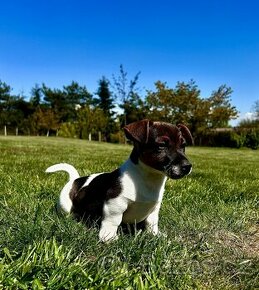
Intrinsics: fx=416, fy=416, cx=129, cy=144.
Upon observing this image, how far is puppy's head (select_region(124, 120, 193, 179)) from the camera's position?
125 inches

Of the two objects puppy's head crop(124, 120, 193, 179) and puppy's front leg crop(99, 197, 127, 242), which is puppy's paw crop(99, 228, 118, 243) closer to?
puppy's front leg crop(99, 197, 127, 242)

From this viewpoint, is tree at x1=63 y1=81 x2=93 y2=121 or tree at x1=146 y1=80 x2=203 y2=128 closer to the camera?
tree at x1=146 y1=80 x2=203 y2=128

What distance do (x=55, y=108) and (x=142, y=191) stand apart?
62.9m

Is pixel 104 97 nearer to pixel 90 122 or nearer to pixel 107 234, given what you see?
pixel 90 122

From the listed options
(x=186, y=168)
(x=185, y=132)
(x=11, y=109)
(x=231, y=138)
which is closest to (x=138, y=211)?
(x=186, y=168)

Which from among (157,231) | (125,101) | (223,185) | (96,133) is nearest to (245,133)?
(125,101)

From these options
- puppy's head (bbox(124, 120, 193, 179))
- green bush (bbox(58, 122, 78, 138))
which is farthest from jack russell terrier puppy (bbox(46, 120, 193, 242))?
green bush (bbox(58, 122, 78, 138))

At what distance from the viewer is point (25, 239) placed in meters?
3.09

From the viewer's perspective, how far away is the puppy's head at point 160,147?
10.4ft

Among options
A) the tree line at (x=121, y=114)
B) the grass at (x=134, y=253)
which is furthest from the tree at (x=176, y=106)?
the grass at (x=134, y=253)

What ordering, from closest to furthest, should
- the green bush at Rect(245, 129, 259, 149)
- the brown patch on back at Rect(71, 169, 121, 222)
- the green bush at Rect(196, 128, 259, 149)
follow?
the brown patch on back at Rect(71, 169, 121, 222)
the green bush at Rect(245, 129, 259, 149)
the green bush at Rect(196, 128, 259, 149)

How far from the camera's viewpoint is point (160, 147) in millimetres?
3250

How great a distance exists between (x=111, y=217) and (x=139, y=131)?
0.73m

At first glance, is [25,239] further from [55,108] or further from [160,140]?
[55,108]
